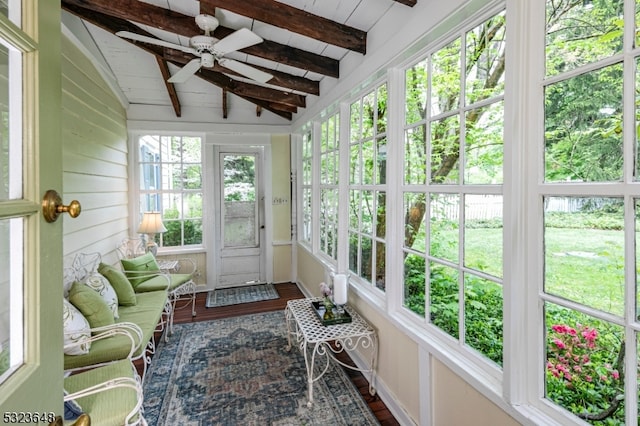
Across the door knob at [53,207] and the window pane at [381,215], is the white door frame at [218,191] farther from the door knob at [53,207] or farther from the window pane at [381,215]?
the door knob at [53,207]

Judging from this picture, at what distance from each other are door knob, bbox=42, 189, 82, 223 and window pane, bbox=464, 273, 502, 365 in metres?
1.53

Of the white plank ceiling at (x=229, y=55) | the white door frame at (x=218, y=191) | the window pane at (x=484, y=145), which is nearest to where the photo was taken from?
the window pane at (x=484, y=145)

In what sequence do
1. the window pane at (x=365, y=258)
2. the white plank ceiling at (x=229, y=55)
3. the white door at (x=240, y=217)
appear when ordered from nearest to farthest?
the white plank ceiling at (x=229, y=55)
the window pane at (x=365, y=258)
the white door at (x=240, y=217)

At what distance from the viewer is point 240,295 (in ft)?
14.8

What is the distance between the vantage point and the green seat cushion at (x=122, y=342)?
200cm

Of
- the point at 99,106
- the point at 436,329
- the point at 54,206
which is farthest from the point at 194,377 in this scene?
the point at 99,106

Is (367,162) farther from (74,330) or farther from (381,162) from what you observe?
(74,330)

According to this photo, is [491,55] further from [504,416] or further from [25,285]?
[25,285]

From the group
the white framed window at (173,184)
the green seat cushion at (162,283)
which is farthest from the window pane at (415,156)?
the white framed window at (173,184)

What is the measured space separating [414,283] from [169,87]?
3570 mm

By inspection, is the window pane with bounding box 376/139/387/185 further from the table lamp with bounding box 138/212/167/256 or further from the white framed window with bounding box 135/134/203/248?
the white framed window with bounding box 135/134/203/248

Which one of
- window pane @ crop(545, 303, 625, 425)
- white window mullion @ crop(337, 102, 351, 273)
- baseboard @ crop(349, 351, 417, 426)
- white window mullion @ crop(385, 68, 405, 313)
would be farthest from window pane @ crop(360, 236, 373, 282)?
window pane @ crop(545, 303, 625, 425)

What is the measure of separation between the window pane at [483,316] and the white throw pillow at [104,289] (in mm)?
2355

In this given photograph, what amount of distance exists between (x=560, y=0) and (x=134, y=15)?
2632 millimetres
